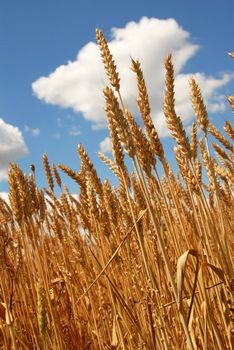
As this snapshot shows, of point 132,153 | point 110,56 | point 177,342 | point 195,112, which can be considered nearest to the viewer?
point 132,153

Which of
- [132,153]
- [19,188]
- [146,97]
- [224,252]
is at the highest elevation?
[146,97]

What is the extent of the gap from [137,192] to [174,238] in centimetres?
37

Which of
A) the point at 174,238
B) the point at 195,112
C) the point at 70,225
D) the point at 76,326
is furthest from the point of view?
the point at 70,225

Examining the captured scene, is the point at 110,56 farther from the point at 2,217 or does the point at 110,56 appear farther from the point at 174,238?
the point at 2,217

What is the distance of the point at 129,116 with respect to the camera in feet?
5.01

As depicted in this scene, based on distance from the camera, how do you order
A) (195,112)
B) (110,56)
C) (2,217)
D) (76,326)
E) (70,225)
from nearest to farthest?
(110,56), (195,112), (76,326), (70,225), (2,217)

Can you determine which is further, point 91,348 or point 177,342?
point 91,348

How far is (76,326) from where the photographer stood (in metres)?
2.23

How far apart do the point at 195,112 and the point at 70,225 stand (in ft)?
4.70

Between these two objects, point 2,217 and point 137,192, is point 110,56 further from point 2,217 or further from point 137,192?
point 2,217

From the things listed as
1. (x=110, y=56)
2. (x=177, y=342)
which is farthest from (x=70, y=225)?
(x=110, y=56)

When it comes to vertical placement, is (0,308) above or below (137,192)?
below

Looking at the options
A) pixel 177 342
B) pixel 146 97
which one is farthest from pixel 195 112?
pixel 177 342

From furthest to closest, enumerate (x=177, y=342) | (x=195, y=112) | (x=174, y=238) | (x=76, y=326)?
(x=76, y=326), (x=195, y=112), (x=177, y=342), (x=174, y=238)
